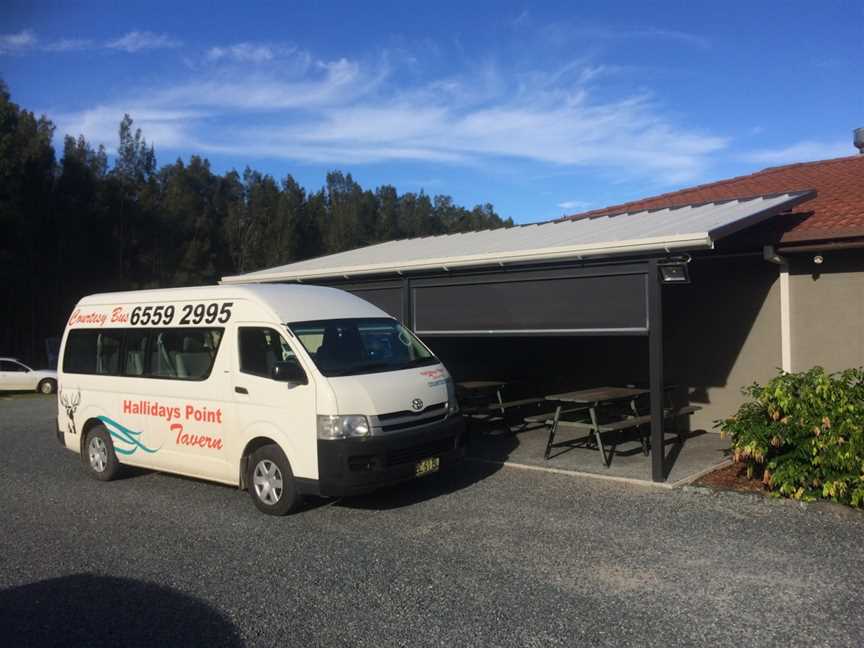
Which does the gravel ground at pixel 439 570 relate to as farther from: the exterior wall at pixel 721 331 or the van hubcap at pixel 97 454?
the exterior wall at pixel 721 331

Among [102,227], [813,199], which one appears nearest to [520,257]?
[813,199]

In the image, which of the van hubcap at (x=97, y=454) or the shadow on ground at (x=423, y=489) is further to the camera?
the van hubcap at (x=97, y=454)

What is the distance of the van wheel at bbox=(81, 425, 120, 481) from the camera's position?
870 centimetres

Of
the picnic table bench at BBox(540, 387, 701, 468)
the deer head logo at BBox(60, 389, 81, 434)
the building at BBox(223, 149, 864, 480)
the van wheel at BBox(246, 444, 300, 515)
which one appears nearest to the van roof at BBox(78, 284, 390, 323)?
the van wheel at BBox(246, 444, 300, 515)

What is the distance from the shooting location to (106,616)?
471 centimetres

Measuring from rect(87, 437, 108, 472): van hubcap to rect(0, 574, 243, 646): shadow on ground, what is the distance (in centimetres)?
360

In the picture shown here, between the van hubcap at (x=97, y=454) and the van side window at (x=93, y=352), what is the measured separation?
87 centimetres

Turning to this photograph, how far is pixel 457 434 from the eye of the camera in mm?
7395

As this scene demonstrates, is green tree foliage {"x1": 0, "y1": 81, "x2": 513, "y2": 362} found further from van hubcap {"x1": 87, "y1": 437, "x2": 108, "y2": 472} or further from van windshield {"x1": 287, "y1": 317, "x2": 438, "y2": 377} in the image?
van windshield {"x1": 287, "y1": 317, "x2": 438, "y2": 377}

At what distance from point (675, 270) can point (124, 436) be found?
257 inches

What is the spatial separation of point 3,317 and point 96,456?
25.6 meters

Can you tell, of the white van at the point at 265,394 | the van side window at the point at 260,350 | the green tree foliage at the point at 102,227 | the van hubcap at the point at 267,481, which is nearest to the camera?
the white van at the point at 265,394

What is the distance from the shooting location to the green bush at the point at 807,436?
6.54 meters

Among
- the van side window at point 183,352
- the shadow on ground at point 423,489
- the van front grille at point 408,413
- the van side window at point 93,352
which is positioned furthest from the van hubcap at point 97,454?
the van front grille at point 408,413
